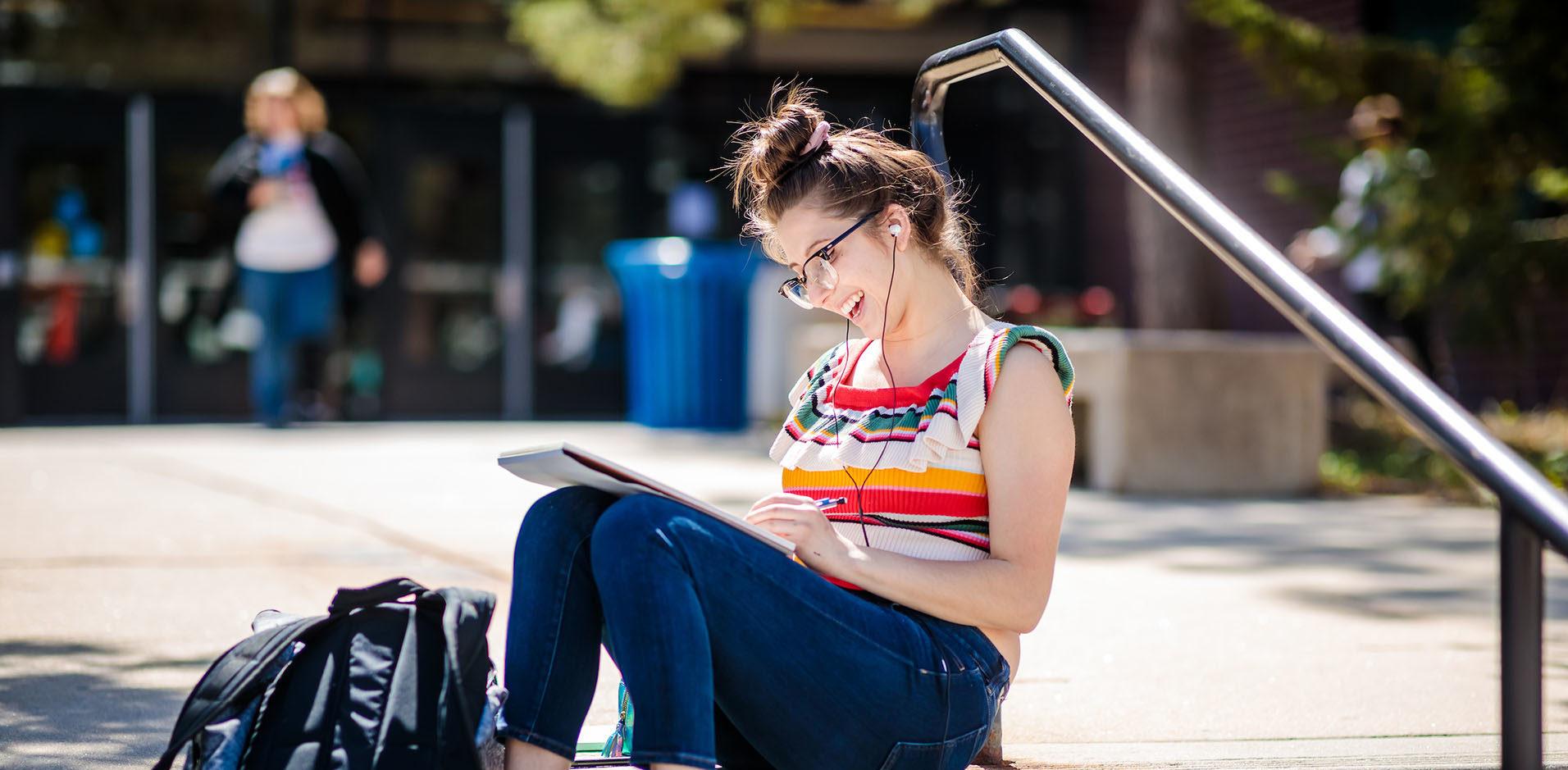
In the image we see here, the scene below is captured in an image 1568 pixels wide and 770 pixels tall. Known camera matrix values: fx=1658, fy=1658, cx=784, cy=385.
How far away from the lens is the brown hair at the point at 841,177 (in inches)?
92.0

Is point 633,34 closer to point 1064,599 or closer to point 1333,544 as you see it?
point 1333,544

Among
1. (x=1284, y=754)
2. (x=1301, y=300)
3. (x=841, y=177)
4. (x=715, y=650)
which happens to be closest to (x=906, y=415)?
(x=841, y=177)

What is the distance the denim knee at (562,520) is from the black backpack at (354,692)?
0.13m

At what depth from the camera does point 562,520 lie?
2.22 meters

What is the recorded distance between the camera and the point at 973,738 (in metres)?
2.26

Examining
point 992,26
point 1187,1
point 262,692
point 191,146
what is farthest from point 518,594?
point 992,26

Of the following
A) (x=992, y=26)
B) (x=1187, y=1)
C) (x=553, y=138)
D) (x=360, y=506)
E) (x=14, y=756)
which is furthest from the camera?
(x=992, y=26)

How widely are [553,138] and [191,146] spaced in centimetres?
252

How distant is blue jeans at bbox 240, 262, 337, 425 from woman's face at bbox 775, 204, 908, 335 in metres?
7.17

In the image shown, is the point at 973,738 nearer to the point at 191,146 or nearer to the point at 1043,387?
the point at 1043,387

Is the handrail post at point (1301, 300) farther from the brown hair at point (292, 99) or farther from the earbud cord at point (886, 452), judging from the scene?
the brown hair at point (292, 99)

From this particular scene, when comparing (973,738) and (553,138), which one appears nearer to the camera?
(973,738)

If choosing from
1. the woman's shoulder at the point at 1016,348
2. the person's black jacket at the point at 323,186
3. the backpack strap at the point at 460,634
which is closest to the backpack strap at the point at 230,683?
the backpack strap at the point at 460,634

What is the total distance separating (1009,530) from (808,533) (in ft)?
0.88
